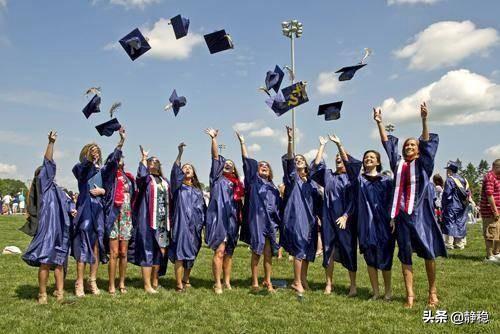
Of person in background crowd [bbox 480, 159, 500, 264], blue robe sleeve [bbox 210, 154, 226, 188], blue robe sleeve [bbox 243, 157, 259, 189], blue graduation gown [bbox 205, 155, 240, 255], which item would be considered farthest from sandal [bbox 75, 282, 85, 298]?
person in background crowd [bbox 480, 159, 500, 264]

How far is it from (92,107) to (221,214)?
297 centimetres

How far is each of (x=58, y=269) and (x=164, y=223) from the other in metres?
1.66

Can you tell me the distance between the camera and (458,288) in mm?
7410

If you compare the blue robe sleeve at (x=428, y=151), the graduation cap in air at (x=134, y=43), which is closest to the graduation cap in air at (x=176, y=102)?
the graduation cap in air at (x=134, y=43)

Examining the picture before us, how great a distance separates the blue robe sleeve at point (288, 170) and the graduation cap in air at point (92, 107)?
3.35 metres

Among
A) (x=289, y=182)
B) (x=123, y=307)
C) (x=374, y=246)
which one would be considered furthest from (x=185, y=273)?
(x=374, y=246)

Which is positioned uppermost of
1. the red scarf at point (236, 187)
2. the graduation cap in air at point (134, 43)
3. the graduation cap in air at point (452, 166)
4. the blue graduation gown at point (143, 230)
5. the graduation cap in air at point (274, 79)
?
the graduation cap in air at point (134, 43)

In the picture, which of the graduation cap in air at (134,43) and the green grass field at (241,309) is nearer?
the green grass field at (241,309)

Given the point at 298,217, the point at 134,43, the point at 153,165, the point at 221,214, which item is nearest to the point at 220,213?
the point at 221,214

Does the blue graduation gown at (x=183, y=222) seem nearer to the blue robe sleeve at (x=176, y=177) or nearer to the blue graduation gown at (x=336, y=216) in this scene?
the blue robe sleeve at (x=176, y=177)

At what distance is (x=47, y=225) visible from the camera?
6.54 m

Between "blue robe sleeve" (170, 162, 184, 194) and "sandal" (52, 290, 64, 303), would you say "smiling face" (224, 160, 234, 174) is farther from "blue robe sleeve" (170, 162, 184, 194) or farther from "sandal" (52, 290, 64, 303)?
"sandal" (52, 290, 64, 303)

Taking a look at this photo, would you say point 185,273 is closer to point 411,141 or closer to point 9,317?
point 9,317

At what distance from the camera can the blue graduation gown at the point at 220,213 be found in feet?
24.1
